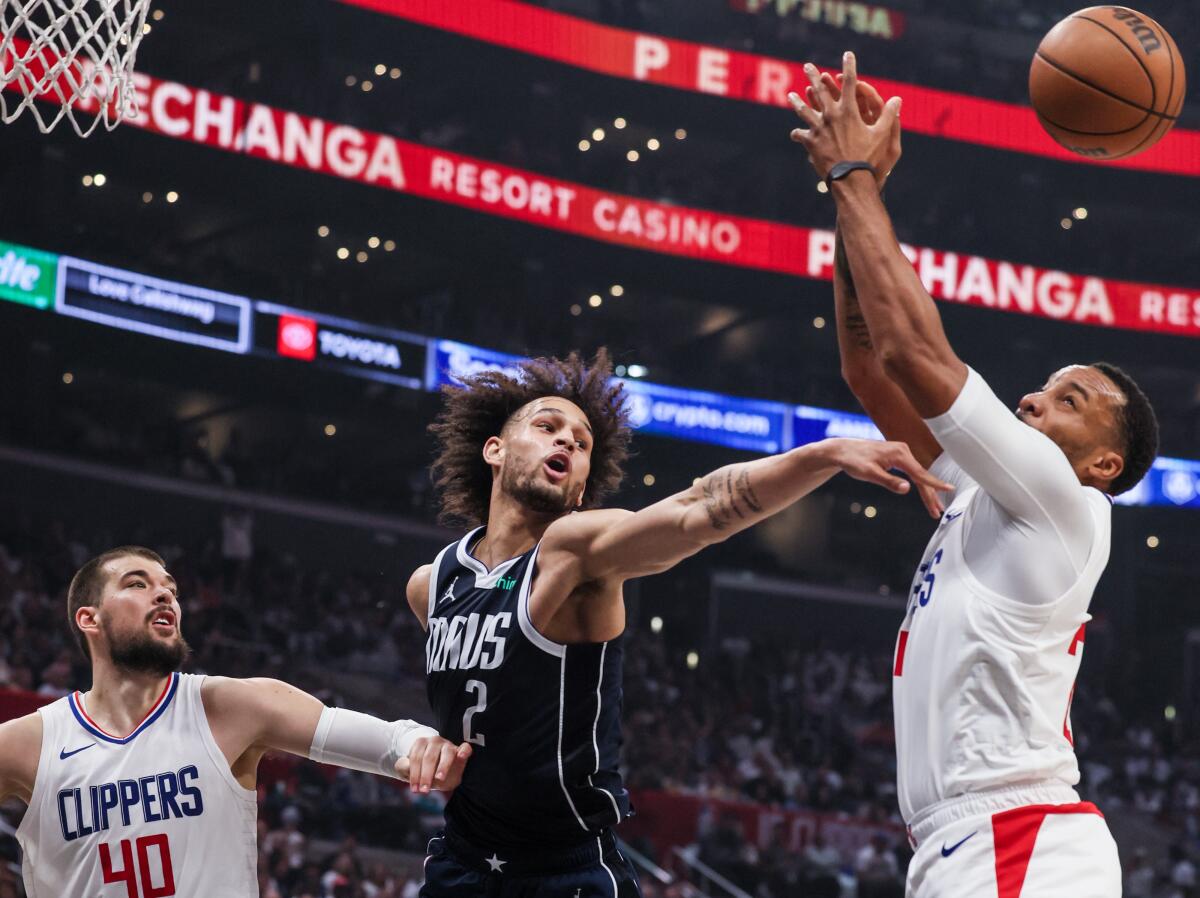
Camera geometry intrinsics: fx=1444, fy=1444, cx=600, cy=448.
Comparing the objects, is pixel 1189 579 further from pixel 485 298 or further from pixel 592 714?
pixel 592 714

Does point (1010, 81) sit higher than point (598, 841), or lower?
higher

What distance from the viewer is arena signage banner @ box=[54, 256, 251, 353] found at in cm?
2008

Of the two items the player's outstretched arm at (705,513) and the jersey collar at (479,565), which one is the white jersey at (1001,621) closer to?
the player's outstretched arm at (705,513)

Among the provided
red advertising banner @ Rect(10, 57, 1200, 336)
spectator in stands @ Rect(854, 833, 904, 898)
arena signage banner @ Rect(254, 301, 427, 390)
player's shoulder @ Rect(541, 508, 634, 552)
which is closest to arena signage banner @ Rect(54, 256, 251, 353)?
arena signage banner @ Rect(254, 301, 427, 390)

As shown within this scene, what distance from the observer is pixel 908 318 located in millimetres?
3285

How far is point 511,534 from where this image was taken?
4535 millimetres

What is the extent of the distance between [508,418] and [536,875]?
1.62 metres

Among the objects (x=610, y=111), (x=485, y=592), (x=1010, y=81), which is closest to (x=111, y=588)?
(x=485, y=592)

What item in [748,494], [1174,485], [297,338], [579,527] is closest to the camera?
[748,494]

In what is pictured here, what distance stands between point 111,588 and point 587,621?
1.63 m

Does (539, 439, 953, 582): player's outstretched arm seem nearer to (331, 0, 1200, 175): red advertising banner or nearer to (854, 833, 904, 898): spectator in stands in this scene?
(854, 833, 904, 898): spectator in stands

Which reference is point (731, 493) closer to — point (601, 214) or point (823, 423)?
point (601, 214)

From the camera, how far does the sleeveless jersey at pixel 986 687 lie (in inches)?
130

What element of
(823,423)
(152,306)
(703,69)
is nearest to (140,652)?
(152,306)
